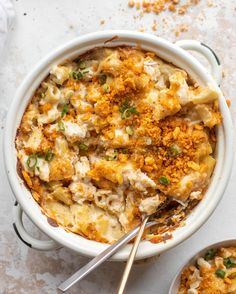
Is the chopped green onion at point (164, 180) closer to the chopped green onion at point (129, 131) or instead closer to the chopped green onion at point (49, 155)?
the chopped green onion at point (129, 131)

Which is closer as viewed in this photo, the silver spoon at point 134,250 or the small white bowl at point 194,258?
the silver spoon at point 134,250

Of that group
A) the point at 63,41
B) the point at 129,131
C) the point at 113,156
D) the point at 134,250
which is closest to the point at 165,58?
the point at 129,131

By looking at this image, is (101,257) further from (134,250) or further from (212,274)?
(212,274)

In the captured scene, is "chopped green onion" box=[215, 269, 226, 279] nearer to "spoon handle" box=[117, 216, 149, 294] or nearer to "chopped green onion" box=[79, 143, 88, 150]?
"spoon handle" box=[117, 216, 149, 294]

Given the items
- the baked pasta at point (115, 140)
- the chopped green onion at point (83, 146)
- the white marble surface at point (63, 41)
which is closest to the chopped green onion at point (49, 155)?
the baked pasta at point (115, 140)

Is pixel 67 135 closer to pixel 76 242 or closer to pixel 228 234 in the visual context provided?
pixel 76 242

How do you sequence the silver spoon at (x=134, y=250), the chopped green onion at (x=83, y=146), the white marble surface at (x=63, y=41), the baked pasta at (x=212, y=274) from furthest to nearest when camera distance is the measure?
the white marble surface at (x=63, y=41) < the baked pasta at (x=212, y=274) < the chopped green onion at (x=83, y=146) < the silver spoon at (x=134, y=250)
